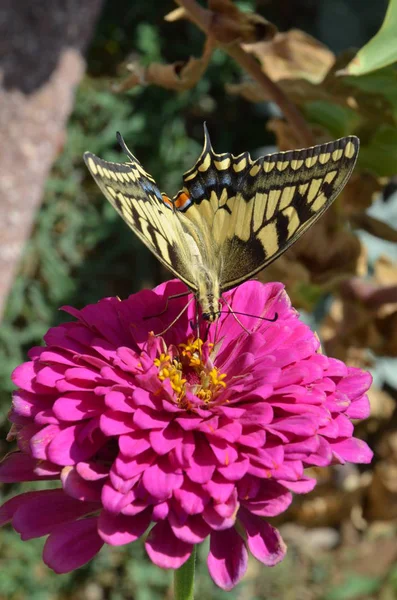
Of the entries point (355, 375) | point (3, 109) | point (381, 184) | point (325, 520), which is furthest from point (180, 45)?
point (355, 375)

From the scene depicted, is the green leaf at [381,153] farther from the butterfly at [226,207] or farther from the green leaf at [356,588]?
the green leaf at [356,588]

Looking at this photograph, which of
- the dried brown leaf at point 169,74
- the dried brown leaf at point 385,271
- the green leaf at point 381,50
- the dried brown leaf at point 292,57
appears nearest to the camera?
the green leaf at point 381,50

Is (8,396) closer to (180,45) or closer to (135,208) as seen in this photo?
(180,45)

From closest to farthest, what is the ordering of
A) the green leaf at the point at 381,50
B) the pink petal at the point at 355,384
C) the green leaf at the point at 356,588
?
the pink petal at the point at 355,384 → the green leaf at the point at 381,50 → the green leaf at the point at 356,588

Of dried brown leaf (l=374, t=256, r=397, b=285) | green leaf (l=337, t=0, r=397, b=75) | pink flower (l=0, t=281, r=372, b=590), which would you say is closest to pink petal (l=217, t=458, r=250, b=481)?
pink flower (l=0, t=281, r=372, b=590)

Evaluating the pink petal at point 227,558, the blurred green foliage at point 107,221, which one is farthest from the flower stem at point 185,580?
the blurred green foliage at point 107,221

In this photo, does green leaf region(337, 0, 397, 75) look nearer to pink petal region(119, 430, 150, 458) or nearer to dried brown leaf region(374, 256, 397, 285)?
pink petal region(119, 430, 150, 458)
